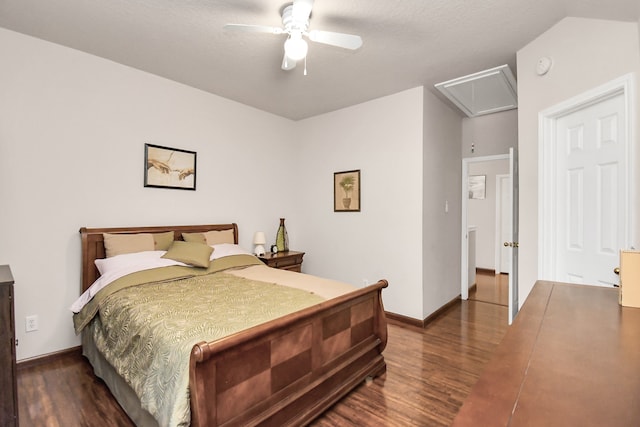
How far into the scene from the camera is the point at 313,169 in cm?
468

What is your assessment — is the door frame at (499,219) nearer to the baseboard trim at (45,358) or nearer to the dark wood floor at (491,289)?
the dark wood floor at (491,289)

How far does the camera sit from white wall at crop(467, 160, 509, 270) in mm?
6285

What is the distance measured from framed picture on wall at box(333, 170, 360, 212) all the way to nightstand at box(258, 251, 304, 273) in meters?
0.86

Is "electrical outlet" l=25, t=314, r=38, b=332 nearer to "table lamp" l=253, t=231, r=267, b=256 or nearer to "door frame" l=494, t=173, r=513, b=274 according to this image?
"table lamp" l=253, t=231, r=267, b=256

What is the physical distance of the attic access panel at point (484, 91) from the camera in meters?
3.16

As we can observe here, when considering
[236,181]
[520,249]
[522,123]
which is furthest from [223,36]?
[520,249]

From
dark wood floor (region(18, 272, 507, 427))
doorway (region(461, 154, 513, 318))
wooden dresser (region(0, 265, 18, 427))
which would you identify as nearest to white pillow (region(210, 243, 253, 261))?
dark wood floor (region(18, 272, 507, 427))

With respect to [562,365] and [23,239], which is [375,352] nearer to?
[562,365]

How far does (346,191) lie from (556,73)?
247cm

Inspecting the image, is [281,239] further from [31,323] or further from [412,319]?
[31,323]

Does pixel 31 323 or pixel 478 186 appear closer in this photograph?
pixel 31 323

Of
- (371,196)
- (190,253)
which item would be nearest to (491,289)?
(371,196)

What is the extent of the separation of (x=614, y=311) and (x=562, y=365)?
0.67 metres

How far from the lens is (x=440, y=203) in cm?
397
